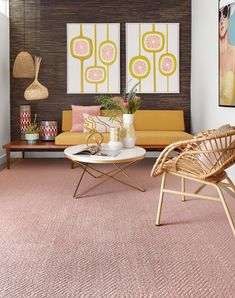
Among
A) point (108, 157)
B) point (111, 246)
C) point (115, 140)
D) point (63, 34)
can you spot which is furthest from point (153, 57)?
point (111, 246)

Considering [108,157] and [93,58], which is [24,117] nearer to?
[93,58]

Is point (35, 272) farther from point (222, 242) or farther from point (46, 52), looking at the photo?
point (46, 52)

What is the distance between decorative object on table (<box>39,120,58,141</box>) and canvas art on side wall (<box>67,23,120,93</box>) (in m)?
0.70

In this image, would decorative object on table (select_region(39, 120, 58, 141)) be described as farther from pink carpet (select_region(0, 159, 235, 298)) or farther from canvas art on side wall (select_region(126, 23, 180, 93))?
pink carpet (select_region(0, 159, 235, 298))

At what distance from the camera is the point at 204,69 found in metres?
5.65

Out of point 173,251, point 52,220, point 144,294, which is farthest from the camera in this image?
point 52,220

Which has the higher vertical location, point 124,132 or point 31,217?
point 124,132

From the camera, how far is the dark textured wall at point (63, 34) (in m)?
6.44

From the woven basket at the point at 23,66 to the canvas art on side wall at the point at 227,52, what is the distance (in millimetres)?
2834

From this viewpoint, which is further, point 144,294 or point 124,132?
point 124,132

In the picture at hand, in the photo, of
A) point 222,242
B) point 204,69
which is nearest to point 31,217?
point 222,242

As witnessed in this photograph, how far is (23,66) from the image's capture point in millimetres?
6047

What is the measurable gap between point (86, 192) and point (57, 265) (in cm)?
183

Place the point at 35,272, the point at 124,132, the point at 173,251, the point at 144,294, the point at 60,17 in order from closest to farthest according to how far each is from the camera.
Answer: the point at 144,294 → the point at 35,272 → the point at 173,251 → the point at 124,132 → the point at 60,17
